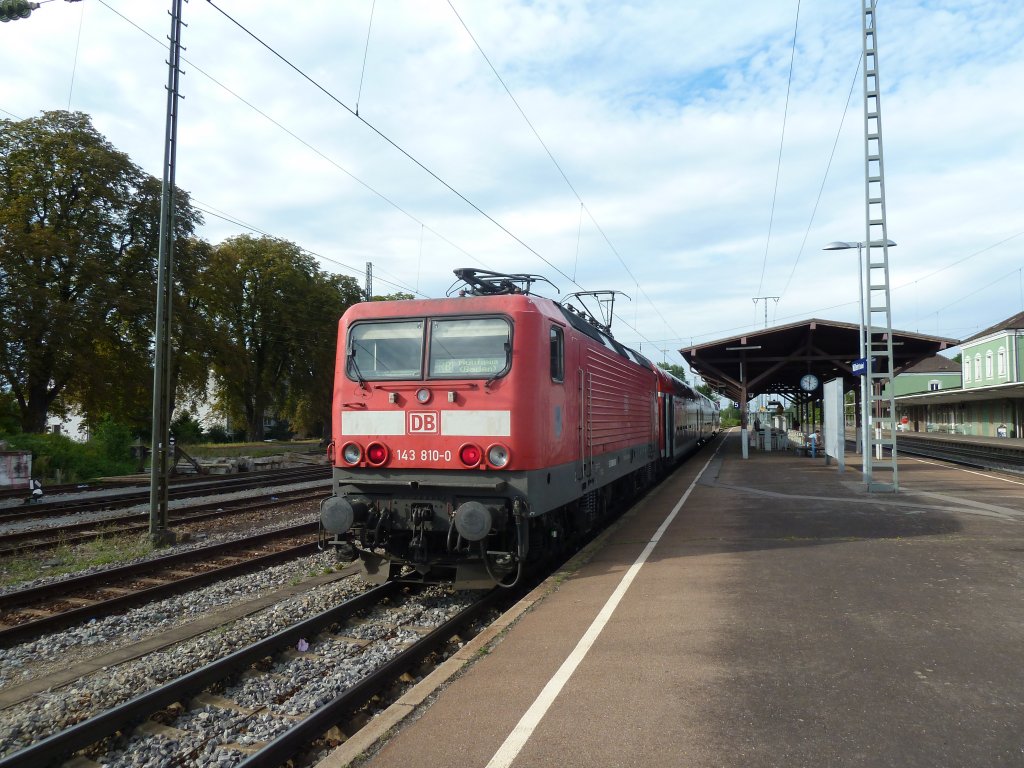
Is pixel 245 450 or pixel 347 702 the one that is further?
pixel 245 450

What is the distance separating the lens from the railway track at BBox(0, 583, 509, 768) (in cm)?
418

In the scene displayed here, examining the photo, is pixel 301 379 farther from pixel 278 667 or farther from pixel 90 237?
pixel 278 667

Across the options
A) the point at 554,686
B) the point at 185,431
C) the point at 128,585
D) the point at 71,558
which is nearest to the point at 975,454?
the point at 554,686

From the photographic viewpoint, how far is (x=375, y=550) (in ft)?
24.8

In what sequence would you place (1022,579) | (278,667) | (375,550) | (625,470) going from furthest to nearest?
(625,470) → (375,550) → (1022,579) → (278,667)

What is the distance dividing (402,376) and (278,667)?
3088mm

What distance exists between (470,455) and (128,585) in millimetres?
4573

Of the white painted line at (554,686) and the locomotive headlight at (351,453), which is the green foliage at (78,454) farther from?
the white painted line at (554,686)

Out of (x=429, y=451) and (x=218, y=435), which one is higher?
(x=429, y=451)

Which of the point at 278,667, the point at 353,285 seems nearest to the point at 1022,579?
the point at 278,667

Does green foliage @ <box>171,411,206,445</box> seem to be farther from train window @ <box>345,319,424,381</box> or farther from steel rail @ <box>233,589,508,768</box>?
steel rail @ <box>233,589,508,768</box>

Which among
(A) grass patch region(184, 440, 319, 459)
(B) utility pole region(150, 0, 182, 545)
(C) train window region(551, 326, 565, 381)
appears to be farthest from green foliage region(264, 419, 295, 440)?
(C) train window region(551, 326, 565, 381)

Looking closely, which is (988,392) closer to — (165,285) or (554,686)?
(165,285)

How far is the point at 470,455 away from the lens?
277 inches
